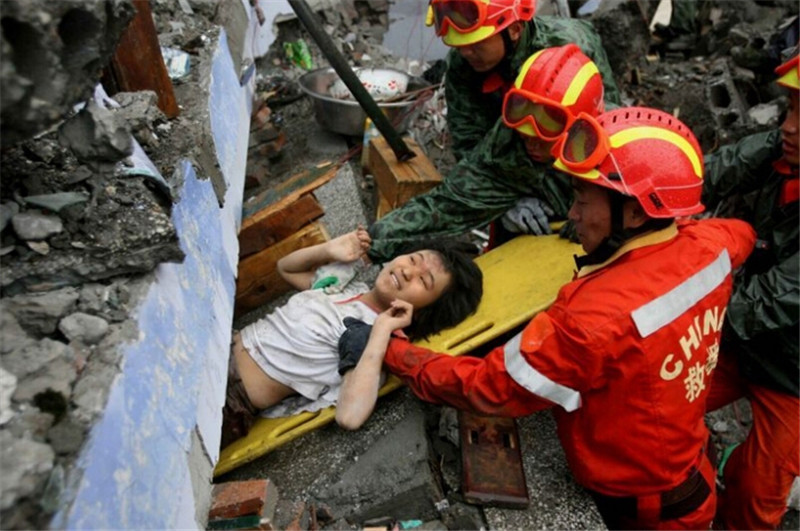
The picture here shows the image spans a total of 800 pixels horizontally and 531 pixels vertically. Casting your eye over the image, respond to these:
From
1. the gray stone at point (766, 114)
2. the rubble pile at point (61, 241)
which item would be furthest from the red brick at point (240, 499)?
the gray stone at point (766, 114)

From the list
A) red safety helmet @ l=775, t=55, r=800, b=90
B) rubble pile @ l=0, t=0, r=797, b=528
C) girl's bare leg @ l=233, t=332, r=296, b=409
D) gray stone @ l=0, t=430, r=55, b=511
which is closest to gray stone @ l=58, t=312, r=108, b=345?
rubble pile @ l=0, t=0, r=797, b=528

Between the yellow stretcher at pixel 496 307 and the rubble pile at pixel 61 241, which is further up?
the rubble pile at pixel 61 241

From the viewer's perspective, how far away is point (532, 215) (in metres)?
3.55

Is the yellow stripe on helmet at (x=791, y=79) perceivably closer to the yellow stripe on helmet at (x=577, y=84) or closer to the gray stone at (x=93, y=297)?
the yellow stripe on helmet at (x=577, y=84)

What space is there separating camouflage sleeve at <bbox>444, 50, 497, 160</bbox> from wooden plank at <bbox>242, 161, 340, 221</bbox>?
1076 millimetres

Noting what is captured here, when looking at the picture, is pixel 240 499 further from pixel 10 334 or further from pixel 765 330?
pixel 765 330

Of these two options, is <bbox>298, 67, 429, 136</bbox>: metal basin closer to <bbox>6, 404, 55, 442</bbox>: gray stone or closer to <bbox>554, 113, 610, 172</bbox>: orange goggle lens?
<bbox>554, 113, 610, 172</bbox>: orange goggle lens

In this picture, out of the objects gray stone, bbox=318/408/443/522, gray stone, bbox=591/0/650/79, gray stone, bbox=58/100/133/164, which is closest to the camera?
gray stone, bbox=58/100/133/164

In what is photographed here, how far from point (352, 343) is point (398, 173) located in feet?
5.54

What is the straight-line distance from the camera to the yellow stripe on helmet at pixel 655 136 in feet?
7.34

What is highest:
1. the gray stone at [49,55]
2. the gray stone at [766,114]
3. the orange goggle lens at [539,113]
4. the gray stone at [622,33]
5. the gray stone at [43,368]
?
the gray stone at [49,55]

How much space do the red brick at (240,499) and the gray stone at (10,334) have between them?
1132 millimetres

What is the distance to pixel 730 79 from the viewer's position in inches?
224

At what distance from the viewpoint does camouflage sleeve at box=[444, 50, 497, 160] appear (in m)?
3.86
